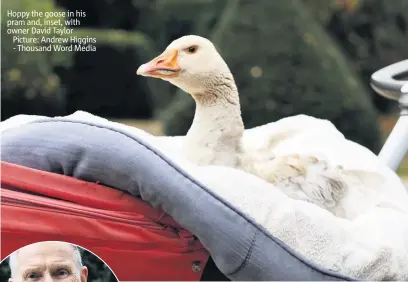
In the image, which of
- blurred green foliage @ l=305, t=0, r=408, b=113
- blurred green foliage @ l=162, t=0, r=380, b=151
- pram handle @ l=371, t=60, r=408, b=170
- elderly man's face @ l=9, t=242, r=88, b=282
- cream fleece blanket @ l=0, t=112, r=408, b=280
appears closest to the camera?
elderly man's face @ l=9, t=242, r=88, b=282

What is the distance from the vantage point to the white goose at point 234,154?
108 cm

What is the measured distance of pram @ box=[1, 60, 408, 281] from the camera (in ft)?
2.86

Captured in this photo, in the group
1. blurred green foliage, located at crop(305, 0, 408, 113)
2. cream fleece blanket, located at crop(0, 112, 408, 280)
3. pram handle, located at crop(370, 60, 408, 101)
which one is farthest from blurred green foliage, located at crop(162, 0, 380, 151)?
cream fleece blanket, located at crop(0, 112, 408, 280)

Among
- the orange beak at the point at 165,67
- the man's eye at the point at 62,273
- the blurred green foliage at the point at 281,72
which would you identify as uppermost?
the orange beak at the point at 165,67

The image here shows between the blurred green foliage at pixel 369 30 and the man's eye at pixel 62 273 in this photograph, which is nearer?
the man's eye at pixel 62 273

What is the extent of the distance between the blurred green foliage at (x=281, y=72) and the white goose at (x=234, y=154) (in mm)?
2337

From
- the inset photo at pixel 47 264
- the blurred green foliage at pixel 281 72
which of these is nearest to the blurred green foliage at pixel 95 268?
the inset photo at pixel 47 264

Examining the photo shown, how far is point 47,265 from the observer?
0.85 m

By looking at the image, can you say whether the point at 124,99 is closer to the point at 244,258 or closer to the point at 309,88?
the point at 309,88

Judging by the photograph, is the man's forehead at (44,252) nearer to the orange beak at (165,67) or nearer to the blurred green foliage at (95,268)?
the blurred green foliage at (95,268)

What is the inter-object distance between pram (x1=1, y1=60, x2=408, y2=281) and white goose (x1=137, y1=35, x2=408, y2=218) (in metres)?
0.17

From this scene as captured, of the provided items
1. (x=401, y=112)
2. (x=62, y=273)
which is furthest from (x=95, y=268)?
(x=401, y=112)

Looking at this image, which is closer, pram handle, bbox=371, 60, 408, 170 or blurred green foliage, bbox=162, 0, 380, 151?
pram handle, bbox=371, 60, 408, 170

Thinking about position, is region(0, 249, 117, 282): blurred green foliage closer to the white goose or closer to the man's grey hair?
the man's grey hair
